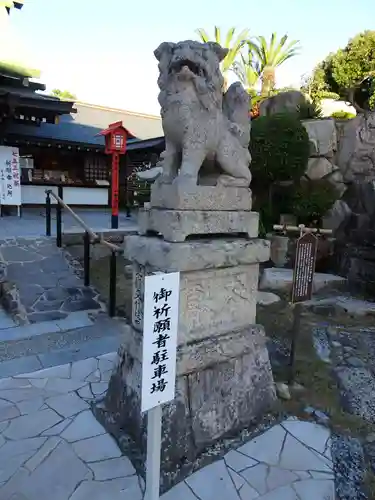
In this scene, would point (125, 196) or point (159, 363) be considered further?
point (125, 196)

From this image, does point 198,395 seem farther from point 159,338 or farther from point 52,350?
point 52,350

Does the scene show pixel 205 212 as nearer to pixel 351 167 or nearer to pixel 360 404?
pixel 360 404

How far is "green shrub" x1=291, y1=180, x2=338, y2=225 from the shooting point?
9844mm

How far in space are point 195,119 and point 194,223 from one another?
32.9 inches

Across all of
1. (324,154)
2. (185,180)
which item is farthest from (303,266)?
(324,154)

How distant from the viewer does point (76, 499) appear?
238 cm

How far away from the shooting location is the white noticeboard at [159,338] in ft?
6.06

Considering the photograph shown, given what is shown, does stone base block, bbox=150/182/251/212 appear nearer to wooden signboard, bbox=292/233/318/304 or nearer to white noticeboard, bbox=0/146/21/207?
wooden signboard, bbox=292/233/318/304

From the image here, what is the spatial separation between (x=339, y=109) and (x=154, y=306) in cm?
1380

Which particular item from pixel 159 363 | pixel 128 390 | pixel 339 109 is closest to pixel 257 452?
pixel 128 390

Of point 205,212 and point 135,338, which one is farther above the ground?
point 205,212

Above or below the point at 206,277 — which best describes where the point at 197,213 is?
above

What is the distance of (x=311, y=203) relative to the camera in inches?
387

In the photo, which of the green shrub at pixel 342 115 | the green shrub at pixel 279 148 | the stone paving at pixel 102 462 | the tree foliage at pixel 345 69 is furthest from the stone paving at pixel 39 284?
the tree foliage at pixel 345 69
